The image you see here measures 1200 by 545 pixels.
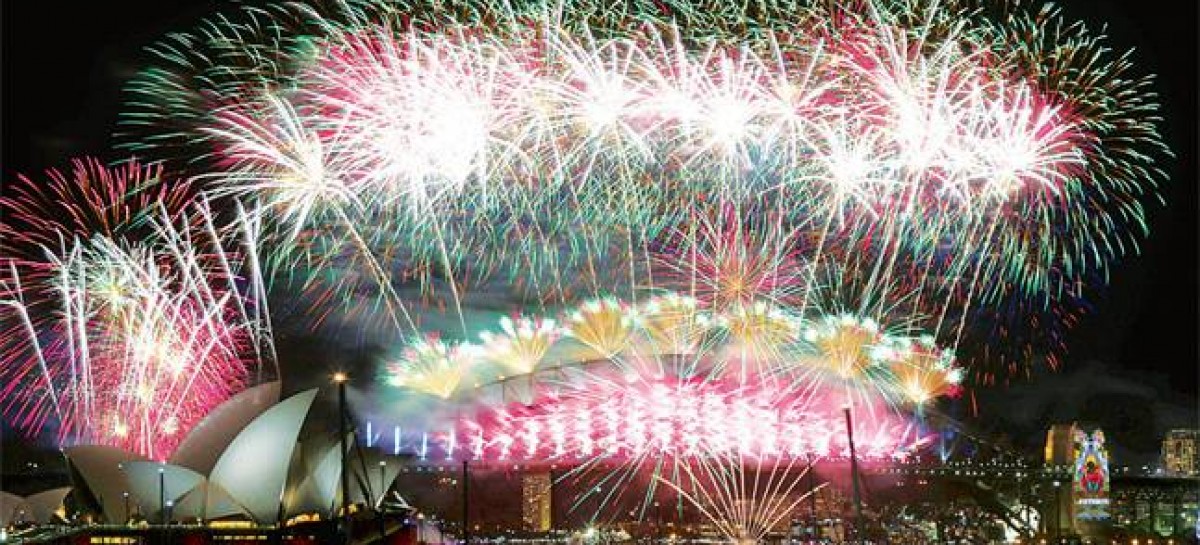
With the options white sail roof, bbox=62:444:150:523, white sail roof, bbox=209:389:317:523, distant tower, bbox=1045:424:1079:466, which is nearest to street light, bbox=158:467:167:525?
white sail roof, bbox=62:444:150:523

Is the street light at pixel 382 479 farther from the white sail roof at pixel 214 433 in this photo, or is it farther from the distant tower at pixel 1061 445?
the distant tower at pixel 1061 445

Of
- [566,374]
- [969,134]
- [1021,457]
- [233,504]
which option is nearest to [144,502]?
[233,504]

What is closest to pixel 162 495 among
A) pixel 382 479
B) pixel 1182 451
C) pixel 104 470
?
pixel 104 470

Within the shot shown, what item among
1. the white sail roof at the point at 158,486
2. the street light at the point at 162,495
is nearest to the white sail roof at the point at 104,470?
the white sail roof at the point at 158,486

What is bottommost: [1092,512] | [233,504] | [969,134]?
[1092,512]

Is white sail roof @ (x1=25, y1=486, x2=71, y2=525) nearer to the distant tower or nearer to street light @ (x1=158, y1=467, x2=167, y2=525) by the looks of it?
street light @ (x1=158, y1=467, x2=167, y2=525)

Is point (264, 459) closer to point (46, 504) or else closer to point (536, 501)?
point (46, 504)

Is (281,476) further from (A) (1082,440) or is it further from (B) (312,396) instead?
(A) (1082,440)
